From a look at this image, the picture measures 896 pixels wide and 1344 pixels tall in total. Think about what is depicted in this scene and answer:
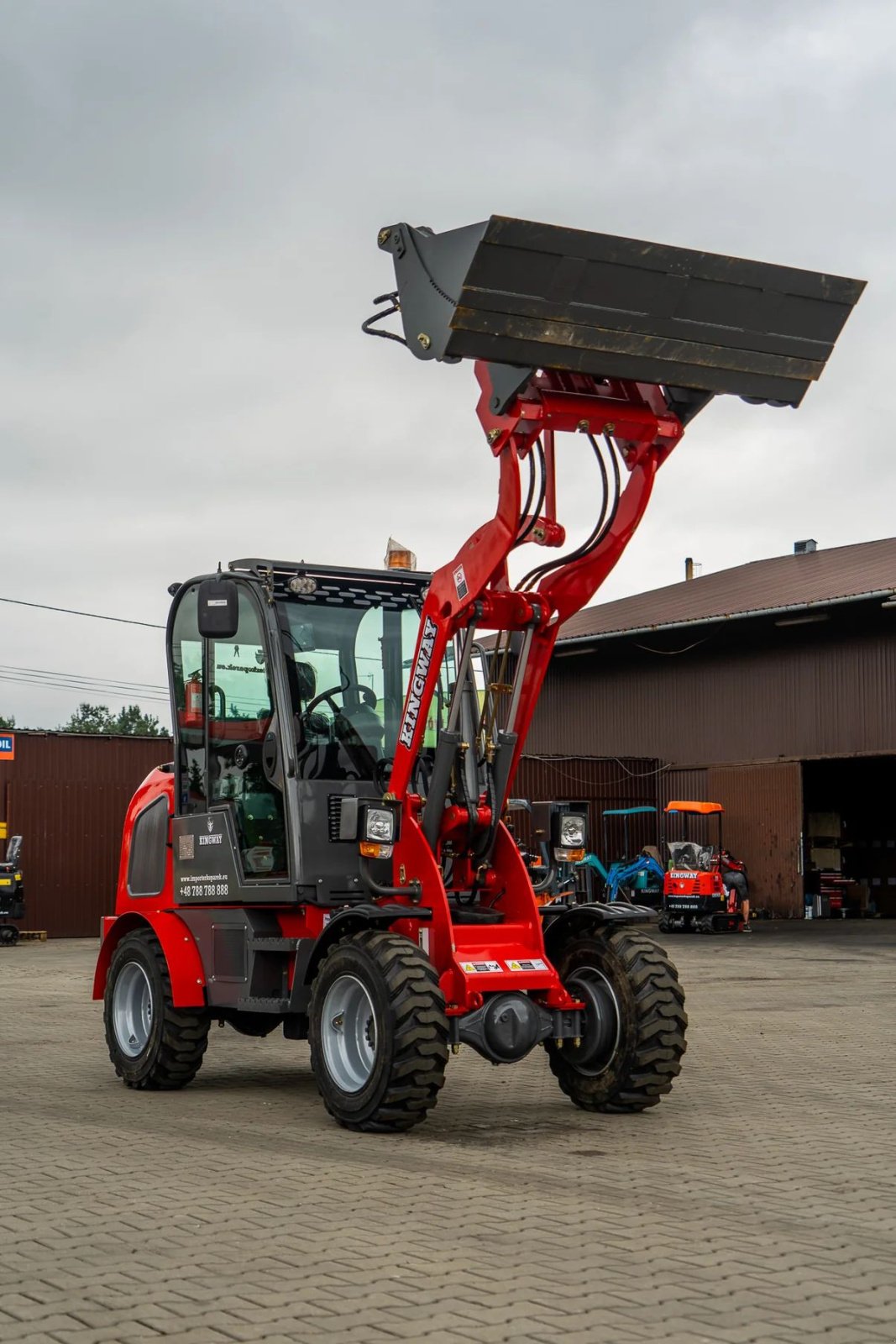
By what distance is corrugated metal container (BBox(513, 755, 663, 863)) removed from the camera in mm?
34125

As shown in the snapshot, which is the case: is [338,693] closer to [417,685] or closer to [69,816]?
[417,685]

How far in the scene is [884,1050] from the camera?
12570mm

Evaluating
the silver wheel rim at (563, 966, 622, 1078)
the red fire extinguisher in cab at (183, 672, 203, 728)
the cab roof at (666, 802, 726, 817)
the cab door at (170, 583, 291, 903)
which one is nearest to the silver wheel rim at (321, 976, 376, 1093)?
the cab door at (170, 583, 291, 903)

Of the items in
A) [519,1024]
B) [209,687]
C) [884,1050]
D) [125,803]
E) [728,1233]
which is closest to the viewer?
[728,1233]

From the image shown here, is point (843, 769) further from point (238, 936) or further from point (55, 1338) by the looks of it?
point (55, 1338)

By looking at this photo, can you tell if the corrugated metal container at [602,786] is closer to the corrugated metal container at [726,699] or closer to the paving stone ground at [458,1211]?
the corrugated metal container at [726,699]

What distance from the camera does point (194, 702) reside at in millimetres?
10797

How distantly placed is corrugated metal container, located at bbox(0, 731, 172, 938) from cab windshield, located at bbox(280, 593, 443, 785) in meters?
20.2

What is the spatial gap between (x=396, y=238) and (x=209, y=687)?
3.25m

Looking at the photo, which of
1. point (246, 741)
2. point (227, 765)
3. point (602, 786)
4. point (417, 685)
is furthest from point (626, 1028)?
point (602, 786)

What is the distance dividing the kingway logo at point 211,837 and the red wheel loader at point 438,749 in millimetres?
22

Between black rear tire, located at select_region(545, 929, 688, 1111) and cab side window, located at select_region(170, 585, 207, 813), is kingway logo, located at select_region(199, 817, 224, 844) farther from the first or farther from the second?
black rear tire, located at select_region(545, 929, 688, 1111)

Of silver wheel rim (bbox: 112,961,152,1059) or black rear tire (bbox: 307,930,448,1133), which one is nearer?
black rear tire (bbox: 307,930,448,1133)

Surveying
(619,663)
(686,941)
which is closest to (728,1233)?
(686,941)
